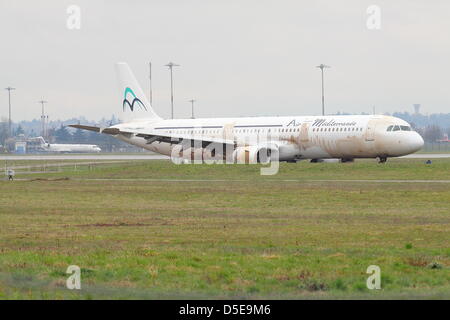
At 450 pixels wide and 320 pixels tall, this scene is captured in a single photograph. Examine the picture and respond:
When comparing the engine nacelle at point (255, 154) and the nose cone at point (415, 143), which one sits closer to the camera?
the nose cone at point (415, 143)

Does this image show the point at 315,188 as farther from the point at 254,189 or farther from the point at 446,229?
the point at 446,229

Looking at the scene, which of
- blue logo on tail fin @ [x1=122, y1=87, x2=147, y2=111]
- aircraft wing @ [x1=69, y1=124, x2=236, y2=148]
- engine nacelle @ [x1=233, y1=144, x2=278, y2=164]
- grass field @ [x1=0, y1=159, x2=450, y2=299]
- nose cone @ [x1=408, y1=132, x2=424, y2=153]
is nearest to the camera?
grass field @ [x1=0, y1=159, x2=450, y2=299]

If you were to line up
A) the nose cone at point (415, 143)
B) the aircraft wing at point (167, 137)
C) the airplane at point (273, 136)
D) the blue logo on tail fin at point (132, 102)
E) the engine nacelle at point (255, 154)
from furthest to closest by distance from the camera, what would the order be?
the blue logo on tail fin at point (132, 102) < the aircraft wing at point (167, 137) < the engine nacelle at point (255, 154) < the airplane at point (273, 136) < the nose cone at point (415, 143)

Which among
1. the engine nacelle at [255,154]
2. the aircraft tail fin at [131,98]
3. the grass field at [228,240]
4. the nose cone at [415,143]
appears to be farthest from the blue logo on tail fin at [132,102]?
the grass field at [228,240]

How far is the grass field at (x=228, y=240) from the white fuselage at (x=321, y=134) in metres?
18.2

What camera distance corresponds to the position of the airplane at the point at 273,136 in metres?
71.9

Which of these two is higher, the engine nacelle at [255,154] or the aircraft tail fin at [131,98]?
the aircraft tail fin at [131,98]

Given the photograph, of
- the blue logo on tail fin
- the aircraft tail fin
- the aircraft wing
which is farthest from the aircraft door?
the blue logo on tail fin

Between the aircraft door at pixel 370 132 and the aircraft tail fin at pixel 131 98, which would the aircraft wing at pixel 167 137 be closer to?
the aircraft tail fin at pixel 131 98

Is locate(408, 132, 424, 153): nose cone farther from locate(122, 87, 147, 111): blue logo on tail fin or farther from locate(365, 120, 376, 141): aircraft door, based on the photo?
locate(122, 87, 147, 111): blue logo on tail fin

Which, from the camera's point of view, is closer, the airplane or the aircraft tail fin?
the airplane

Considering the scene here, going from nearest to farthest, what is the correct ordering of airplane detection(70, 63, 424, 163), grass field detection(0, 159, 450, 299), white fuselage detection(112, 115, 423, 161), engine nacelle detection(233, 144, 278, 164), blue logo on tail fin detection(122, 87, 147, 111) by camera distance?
grass field detection(0, 159, 450, 299) < white fuselage detection(112, 115, 423, 161) < airplane detection(70, 63, 424, 163) < engine nacelle detection(233, 144, 278, 164) < blue logo on tail fin detection(122, 87, 147, 111)

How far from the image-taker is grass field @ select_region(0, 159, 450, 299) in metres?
20.5

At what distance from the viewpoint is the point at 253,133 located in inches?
3088
